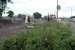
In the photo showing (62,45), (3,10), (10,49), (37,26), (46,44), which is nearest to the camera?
(10,49)

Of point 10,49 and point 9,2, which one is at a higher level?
point 9,2

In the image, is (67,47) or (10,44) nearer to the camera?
(10,44)

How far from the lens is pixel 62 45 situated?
12.2m

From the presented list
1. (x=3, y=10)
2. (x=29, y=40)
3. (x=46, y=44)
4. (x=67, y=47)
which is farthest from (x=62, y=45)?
(x=3, y=10)

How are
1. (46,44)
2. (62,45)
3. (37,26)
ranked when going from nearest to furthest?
(46,44) → (62,45) → (37,26)

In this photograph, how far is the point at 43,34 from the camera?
38.5ft

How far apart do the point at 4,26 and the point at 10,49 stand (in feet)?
42.5

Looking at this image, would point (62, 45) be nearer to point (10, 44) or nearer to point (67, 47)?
point (67, 47)

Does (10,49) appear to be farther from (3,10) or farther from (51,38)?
(3,10)

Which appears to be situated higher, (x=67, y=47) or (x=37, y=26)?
(x=37, y=26)

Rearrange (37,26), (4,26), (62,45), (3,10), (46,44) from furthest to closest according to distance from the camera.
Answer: (3,10), (4,26), (37,26), (62,45), (46,44)

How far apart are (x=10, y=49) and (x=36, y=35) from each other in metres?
1.62

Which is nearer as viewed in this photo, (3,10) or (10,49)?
(10,49)

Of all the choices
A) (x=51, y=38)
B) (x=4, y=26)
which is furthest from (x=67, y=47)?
(x=4, y=26)
